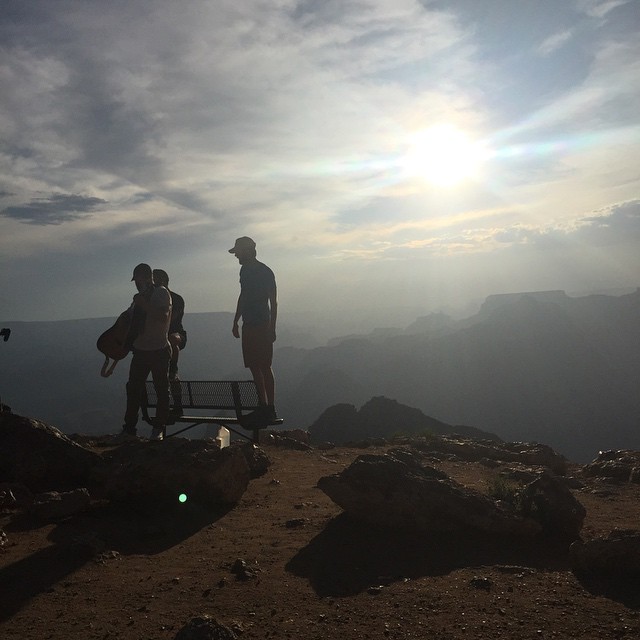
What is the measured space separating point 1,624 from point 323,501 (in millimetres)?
3548

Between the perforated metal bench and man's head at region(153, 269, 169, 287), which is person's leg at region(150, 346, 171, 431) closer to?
the perforated metal bench

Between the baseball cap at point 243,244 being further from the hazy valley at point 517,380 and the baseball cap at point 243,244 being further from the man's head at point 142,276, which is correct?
the hazy valley at point 517,380

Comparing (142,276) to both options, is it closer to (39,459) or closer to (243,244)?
(243,244)

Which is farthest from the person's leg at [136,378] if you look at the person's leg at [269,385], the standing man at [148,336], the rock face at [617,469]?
the rock face at [617,469]

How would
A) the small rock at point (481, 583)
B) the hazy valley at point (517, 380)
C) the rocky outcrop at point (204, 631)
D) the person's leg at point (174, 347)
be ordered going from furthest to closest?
the hazy valley at point (517, 380)
the person's leg at point (174, 347)
the small rock at point (481, 583)
the rocky outcrop at point (204, 631)

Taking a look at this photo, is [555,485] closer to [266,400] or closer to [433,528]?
[433,528]

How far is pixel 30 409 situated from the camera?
177 meters

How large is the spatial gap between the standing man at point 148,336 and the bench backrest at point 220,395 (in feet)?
4.46

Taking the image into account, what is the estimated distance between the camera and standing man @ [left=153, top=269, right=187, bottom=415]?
875cm

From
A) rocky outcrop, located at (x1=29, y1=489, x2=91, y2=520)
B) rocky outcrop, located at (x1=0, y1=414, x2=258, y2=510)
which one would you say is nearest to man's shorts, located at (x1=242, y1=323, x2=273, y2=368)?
rocky outcrop, located at (x1=0, y1=414, x2=258, y2=510)

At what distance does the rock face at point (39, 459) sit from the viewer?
5.91 m

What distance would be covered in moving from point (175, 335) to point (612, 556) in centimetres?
695

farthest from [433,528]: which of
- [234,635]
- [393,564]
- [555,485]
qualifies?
[234,635]

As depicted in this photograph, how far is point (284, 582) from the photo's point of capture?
4.05 metres
